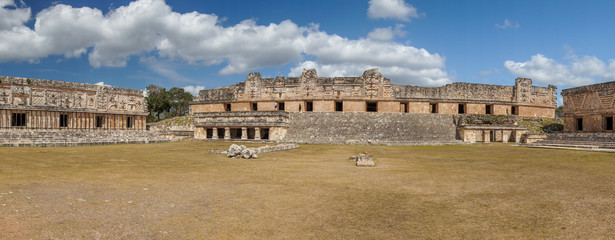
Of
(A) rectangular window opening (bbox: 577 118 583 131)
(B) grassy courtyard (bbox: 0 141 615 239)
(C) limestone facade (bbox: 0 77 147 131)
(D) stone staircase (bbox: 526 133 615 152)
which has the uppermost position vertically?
(C) limestone facade (bbox: 0 77 147 131)

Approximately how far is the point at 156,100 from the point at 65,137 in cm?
2031

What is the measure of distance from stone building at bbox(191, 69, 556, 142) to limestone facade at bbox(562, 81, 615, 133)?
617 cm

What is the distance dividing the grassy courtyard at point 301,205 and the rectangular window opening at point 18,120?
719 inches

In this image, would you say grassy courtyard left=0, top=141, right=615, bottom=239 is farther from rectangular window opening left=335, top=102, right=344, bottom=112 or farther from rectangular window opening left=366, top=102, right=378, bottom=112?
rectangular window opening left=366, top=102, right=378, bottom=112

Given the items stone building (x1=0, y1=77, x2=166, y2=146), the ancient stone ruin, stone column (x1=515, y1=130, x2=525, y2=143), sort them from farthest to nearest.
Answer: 1. stone column (x1=515, y1=130, x2=525, y2=143)
2. stone building (x1=0, y1=77, x2=166, y2=146)
3. the ancient stone ruin

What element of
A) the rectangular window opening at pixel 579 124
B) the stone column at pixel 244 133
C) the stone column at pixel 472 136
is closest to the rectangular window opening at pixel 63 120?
the stone column at pixel 244 133

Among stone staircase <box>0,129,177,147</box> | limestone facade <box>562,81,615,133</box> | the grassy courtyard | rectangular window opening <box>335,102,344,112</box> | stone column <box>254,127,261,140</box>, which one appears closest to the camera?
the grassy courtyard

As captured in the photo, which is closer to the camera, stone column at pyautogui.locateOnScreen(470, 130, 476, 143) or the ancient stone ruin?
the ancient stone ruin

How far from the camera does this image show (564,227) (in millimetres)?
3717

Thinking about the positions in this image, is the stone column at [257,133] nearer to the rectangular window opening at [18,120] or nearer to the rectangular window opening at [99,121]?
the rectangular window opening at [99,121]

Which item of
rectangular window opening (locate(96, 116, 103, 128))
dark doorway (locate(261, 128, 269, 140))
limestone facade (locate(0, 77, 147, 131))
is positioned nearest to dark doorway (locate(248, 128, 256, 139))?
dark doorway (locate(261, 128, 269, 140))

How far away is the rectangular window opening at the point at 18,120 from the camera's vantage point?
70.6 ft

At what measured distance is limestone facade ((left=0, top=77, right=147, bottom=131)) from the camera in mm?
21406

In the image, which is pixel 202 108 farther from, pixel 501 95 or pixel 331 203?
pixel 331 203
